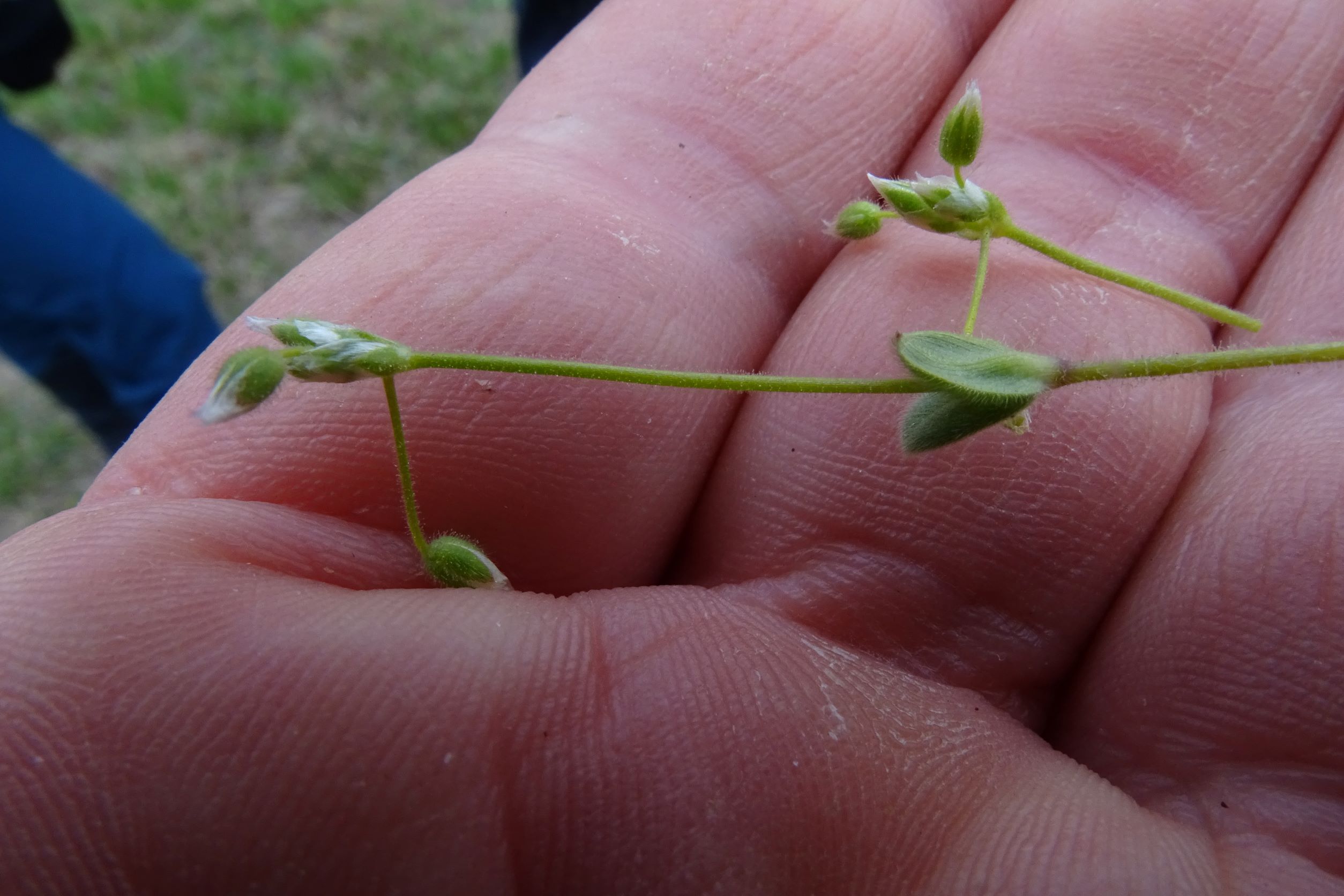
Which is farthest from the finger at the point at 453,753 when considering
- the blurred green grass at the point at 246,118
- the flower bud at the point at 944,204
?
the blurred green grass at the point at 246,118

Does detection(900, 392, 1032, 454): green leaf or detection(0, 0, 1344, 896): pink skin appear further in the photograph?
detection(900, 392, 1032, 454): green leaf

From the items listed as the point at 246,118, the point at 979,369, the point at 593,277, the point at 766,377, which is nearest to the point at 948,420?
the point at 979,369

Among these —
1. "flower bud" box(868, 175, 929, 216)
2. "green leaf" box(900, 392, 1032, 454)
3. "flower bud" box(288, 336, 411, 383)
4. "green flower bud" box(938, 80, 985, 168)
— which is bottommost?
"flower bud" box(288, 336, 411, 383)

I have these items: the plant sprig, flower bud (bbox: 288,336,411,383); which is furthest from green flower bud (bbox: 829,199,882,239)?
flower bud (bbox: 288,336,411,383)

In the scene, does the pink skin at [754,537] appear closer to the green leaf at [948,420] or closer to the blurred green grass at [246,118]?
the green leaf at [948,420]

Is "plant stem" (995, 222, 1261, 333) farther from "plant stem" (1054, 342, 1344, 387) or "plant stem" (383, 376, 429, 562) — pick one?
"plant stem" (383, 376, 429, 562)

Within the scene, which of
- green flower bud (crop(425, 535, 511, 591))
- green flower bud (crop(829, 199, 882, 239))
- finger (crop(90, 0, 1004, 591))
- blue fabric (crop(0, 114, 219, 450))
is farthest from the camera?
blue fabric (crop(0, 114, 219, 450))

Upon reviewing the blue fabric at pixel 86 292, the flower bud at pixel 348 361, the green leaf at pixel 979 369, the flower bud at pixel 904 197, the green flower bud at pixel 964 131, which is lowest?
the blue fabric at pixel 86 292

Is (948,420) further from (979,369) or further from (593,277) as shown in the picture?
(593,277)
